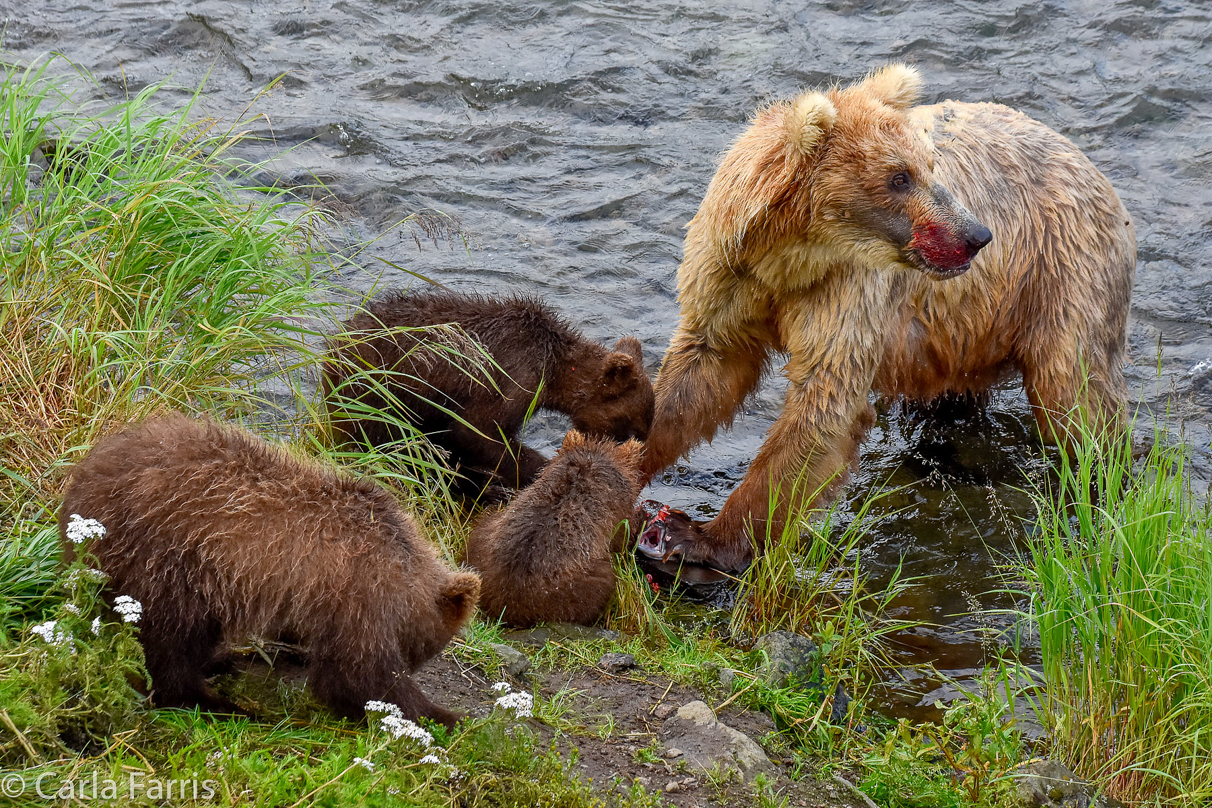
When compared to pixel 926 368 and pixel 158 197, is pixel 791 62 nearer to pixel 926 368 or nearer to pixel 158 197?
pixel 926 368

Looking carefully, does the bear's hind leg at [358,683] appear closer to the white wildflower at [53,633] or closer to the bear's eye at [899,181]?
the white wildflower at [53,633]

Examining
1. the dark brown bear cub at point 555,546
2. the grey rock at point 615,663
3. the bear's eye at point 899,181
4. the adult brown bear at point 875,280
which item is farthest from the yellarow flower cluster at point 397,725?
the bear's eye at point 899,181

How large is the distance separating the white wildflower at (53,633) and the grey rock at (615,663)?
6.79 ft

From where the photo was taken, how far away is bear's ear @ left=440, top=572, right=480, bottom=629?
3.80 meters

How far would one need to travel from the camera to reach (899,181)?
5.47m

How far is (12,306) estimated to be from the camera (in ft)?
16.1

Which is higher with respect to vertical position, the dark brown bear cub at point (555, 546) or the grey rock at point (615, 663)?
the dark brown bear cub at point (555, 546)

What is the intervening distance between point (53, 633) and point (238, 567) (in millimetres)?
533

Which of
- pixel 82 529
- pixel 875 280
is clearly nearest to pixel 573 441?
pixel 875 280

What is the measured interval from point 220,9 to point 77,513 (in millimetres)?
8450

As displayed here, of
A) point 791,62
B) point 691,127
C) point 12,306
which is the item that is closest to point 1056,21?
point 791,62

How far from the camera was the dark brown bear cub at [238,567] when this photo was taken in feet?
11.5

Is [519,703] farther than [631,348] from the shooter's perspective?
No

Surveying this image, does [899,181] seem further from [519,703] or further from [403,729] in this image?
[403,729]
